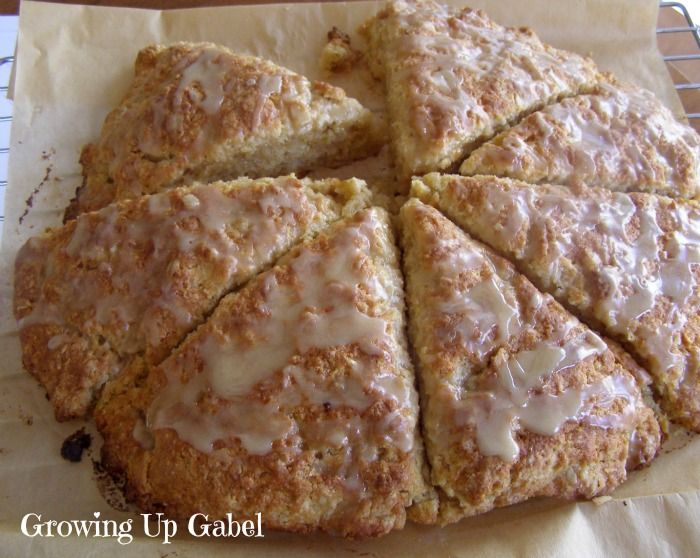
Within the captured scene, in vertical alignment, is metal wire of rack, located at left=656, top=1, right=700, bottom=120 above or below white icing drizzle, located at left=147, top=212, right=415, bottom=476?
above

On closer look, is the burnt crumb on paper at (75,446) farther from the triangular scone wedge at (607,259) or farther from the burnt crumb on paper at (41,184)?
the triangular scone wedge at (607,259)

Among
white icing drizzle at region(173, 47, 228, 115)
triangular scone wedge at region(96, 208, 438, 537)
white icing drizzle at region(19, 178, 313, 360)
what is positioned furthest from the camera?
white icing drizzle at region(173, 47, 228, 115)

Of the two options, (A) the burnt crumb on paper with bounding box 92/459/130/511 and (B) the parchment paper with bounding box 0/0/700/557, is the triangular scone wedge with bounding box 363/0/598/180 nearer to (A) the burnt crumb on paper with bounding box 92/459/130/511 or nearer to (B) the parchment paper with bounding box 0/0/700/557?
(B) the parchment paper with bounding box 0/0/700/557

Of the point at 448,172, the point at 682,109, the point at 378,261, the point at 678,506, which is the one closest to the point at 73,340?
the point at 378,261

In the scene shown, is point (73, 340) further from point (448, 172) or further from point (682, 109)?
point (682, 109)

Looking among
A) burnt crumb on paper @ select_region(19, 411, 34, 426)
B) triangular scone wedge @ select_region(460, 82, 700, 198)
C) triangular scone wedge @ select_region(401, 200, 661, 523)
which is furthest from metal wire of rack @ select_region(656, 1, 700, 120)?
burnt crumb on paper @ select_region(19, 411, 34, 426)

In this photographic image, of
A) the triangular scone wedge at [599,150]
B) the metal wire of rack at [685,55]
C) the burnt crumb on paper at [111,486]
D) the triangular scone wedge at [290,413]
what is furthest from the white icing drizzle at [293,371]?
the metal wire of rack at [685,55]

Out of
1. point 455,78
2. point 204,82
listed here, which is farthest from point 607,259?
point 204,82
